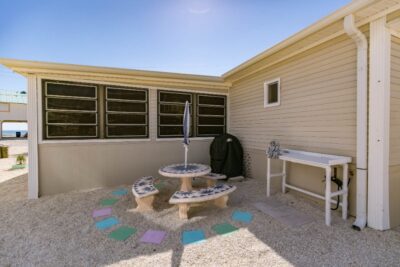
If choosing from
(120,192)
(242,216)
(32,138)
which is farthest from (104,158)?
(242,216)

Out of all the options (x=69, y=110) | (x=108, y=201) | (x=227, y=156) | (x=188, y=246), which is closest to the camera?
(x=188, y=246)

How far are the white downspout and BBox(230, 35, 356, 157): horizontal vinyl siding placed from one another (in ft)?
0.63

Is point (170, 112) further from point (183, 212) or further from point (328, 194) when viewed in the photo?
point (328, 194)

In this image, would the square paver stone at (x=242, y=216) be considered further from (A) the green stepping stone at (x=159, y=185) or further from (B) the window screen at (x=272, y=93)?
(B) the window screen at (x=272, y=93)

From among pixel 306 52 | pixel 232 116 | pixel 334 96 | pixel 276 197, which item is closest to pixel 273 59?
pixel 306 52

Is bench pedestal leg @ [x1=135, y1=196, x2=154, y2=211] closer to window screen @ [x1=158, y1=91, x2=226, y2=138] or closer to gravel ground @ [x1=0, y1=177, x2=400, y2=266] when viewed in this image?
gravel ground @ [x1=0, y1=177, x2=400, y2=266]

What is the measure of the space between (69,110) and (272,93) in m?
5.24

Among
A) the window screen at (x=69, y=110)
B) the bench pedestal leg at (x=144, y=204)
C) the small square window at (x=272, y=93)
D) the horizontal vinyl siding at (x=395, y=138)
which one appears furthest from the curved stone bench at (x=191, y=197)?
the window screen at (x=69, y=110)

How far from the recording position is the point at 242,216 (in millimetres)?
3260

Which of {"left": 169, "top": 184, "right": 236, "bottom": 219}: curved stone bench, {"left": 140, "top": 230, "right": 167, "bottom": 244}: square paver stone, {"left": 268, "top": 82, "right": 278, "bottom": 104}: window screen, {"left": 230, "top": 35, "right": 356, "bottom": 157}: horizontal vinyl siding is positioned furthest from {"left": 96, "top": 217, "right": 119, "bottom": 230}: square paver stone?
{"left": 268, "top": 82, "right": 278, "bottom": 104}: window screen

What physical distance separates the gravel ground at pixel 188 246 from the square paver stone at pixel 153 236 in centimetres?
9

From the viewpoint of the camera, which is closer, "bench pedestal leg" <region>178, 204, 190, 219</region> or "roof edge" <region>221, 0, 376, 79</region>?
"roof edge" <region>221, 0, 376, 79</region>

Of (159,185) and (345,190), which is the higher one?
(345,190)

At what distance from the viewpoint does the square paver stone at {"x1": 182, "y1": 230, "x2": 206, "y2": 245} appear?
8.32 feet
